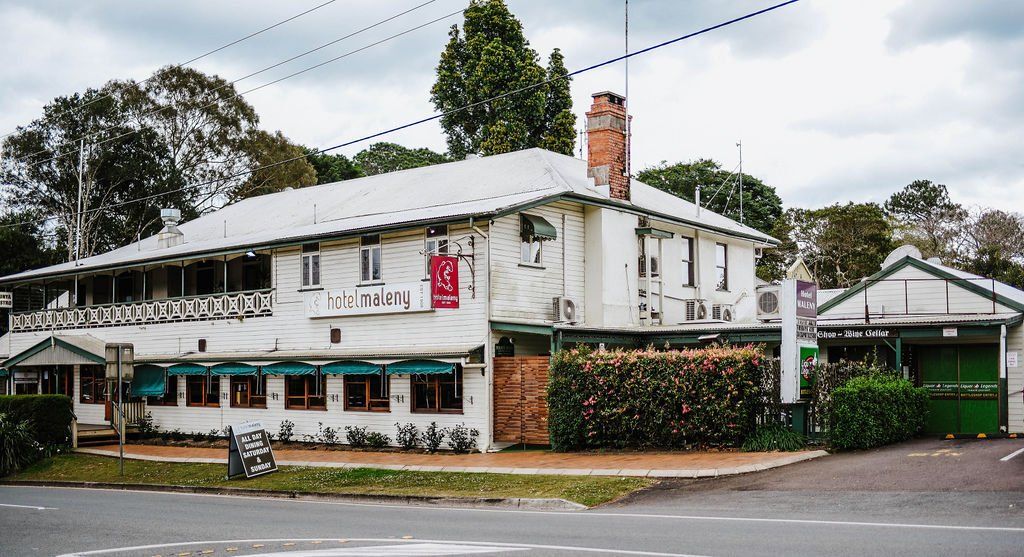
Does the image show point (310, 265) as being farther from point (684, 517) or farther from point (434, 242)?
point (684, 517)

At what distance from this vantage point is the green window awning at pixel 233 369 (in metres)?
28.0

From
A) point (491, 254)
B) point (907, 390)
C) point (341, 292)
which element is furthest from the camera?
point (341, 292)

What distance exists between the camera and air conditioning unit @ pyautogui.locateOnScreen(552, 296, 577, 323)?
24953 millimetres

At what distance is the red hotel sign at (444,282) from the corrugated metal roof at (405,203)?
1133 millimetres

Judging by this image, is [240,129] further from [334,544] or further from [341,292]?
[334,544]

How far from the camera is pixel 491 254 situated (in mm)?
24062

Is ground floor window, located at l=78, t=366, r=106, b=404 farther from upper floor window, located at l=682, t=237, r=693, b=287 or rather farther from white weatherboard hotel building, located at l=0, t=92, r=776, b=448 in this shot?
upper floor window, located at l=682, t=237, r=693, b=287

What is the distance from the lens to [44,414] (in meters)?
28.2

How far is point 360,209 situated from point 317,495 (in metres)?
12.8

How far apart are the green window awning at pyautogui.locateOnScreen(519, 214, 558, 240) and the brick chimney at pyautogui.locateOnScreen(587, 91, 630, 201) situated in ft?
11.9

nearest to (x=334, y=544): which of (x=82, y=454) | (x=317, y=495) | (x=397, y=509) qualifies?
(x=397, y=509)

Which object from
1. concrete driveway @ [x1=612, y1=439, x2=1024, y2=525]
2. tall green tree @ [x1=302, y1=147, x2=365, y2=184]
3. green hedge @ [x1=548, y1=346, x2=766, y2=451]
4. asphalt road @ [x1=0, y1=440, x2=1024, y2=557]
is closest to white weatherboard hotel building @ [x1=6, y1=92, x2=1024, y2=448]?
green hedge @ [x1=548, y1=346, x2=766, y2=451]

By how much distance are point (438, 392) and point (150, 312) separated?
42.1ft

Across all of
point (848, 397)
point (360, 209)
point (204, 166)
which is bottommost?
point (848, 397)
